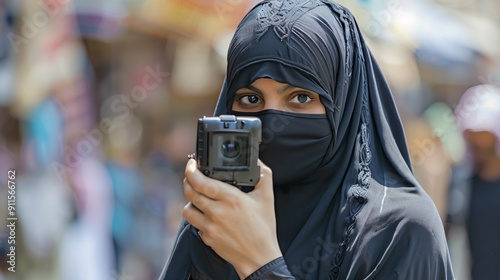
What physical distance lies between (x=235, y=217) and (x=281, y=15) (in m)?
0.58

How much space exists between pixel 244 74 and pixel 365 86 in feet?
1.09

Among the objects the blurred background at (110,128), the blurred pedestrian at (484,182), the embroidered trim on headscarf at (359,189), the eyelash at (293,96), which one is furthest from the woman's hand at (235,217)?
the blurred pedestrian at (484,182)

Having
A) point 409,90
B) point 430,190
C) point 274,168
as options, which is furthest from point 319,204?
point 409,90

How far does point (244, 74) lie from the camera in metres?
1.97

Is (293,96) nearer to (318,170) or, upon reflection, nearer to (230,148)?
(318,170)

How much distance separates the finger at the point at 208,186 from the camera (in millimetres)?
1631

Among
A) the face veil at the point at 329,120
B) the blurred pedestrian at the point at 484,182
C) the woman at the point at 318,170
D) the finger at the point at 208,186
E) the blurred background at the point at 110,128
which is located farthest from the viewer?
the blurred pedestrian at the point at 484,182

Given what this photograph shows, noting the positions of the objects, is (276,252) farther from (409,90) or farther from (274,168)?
(409,90)

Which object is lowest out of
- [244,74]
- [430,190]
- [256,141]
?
[430,190]

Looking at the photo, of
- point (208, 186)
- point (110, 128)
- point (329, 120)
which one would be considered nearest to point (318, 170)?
point (329, 120)

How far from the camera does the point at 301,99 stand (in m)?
1.96

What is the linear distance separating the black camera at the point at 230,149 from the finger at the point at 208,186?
16 mm

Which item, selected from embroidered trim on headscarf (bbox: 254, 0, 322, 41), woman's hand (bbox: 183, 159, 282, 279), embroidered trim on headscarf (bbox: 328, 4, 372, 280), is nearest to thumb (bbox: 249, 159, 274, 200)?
woman's hand (bbox: 183, 159, 282, 279)

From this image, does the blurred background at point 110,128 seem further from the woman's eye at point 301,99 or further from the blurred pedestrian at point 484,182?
the woman's eye at point 301,99
